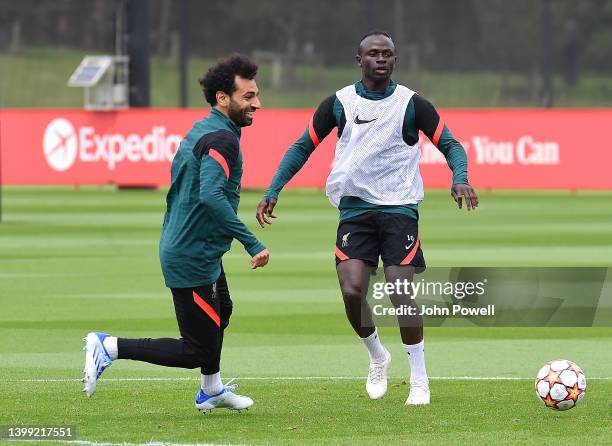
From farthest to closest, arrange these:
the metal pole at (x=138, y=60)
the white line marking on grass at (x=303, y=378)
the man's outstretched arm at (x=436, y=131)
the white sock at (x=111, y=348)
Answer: the metal pole at (x=138, y=60), the white line marking on grass at (x=303, y=378), the man's outstretched arm at (x=436, y=131), the white sock at (x=111, y=348)

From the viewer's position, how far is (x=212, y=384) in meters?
8.93

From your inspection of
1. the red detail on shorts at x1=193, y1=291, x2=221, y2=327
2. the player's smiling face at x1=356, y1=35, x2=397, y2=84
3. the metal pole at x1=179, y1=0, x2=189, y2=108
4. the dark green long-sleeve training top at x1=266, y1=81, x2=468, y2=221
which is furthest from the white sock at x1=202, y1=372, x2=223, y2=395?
the metal pole at x1=179, y1=0, x2=189, y2=108

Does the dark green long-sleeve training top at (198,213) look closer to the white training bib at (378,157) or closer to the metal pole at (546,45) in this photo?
the white training bib at (378,157)

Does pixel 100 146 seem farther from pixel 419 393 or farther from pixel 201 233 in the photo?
pixel 201 233

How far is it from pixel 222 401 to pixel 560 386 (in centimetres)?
191

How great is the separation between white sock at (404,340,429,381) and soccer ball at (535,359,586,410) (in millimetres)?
737

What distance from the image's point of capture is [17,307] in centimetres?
1484

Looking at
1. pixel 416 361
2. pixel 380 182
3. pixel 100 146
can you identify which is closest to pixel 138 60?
pixel 100 146

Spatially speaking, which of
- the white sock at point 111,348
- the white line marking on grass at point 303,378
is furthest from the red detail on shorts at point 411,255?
the white sock at point 111,348

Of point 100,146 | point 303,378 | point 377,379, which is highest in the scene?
point 377,379

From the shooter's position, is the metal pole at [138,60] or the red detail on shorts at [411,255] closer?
the red detail on shorts at [411,255]

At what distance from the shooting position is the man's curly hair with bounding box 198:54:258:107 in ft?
28.6

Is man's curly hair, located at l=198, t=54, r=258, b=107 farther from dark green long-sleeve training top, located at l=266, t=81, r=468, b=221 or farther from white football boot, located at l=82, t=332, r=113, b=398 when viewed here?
white football boot, located at l=82, t=332, r=113, b=398

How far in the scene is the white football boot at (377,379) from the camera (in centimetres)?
959
